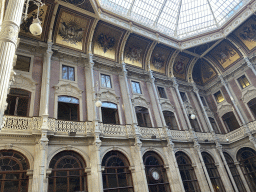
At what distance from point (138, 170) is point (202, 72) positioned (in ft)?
48.2

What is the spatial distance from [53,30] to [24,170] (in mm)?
9435

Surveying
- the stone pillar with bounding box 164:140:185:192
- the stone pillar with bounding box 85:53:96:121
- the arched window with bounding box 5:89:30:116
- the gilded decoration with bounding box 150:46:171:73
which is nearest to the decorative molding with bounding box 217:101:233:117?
the gilded decoration with bounding box 150:46:171:73

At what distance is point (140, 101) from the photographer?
15352 millimetres

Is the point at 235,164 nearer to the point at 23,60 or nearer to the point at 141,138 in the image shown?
the point at 141,138

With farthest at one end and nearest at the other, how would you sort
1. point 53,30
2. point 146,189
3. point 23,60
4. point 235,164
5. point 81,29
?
1. point 235,164
2. point 81,29
3. point 53,30
4. point 23,60
5. point 146,189

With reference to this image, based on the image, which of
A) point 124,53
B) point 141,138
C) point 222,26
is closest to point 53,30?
point 124,53

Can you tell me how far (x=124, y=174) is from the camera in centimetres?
1142

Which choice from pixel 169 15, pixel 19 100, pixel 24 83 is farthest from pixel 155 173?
pixel 169 15

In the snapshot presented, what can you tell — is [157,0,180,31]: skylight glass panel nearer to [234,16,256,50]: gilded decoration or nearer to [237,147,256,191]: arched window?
[234,16,256,50]: gilded decoration

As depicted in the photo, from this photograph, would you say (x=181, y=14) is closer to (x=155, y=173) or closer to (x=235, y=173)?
(x=155, y=173)

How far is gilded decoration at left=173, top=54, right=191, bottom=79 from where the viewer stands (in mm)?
19681

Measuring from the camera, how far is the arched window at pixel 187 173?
13.4 m

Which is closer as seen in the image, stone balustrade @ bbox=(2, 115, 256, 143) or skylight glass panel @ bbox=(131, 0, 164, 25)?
stone balustrade @ bbox=(2, 115, 256, 143)

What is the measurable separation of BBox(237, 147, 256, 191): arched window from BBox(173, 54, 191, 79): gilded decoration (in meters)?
8.97
